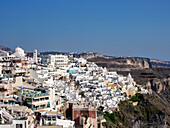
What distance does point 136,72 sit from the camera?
142 metres

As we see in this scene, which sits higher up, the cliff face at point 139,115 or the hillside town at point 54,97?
the hillside town at point 54,97

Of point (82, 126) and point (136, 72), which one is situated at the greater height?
point (136, 72)

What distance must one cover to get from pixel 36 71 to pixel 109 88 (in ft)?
44.1

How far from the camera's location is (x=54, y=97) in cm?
2731

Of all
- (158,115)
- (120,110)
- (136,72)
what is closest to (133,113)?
(120,110)

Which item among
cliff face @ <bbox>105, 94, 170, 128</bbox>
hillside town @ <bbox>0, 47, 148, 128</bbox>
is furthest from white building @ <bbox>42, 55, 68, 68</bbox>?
cliff face @ <bbox>105, 94, 170, 128</bbox>

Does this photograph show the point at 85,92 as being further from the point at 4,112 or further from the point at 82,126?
the point at 4,112

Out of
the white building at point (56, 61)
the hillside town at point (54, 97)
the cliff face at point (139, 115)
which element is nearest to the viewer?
the hillside town at point (54, 97)

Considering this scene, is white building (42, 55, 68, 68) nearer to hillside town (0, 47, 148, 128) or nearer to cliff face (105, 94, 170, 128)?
hillside town (0, 47, 148, 128)

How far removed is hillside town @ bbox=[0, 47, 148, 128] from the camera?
19859 millimetres

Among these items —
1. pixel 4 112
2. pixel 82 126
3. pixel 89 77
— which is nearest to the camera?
pixel 4 112

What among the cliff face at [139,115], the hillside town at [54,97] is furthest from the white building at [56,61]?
the cliff face at [139,115]

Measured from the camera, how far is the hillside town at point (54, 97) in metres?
19.9

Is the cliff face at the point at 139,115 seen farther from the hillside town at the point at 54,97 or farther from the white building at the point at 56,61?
the white building at the point at 56,61
